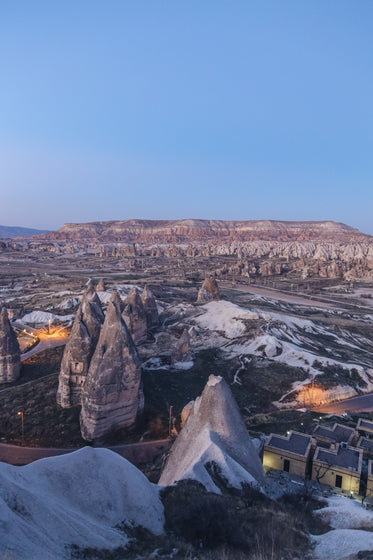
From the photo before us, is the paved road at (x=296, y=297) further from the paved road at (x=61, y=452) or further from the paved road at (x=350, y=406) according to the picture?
the paved road at (x=61, y=452)

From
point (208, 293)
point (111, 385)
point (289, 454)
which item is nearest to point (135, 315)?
point (111, 385)

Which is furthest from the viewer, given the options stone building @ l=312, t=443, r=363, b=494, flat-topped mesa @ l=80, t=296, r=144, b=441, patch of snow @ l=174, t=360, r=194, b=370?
patch of snow @ l=174, t=360, r=194, b=370

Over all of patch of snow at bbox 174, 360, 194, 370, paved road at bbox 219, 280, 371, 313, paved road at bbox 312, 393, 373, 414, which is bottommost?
paved road at bbox 312, 393, 373, 414

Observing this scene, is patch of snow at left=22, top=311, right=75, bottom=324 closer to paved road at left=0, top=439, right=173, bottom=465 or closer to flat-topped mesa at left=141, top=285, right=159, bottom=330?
flat-topped mesa at left=141, top=285, right=159, bottom=330

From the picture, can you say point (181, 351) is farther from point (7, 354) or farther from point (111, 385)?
point (7, 354)

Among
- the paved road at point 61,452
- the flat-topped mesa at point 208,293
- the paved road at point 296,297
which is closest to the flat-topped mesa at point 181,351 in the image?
the paved road at point 61,452

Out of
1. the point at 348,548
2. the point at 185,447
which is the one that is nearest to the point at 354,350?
the point at 185,447

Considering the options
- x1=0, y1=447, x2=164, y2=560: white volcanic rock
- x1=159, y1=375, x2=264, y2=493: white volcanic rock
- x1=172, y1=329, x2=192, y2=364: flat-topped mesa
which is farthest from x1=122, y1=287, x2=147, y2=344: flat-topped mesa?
x1=0, y1=447, x2=164, y2=560: white volcanic rock
